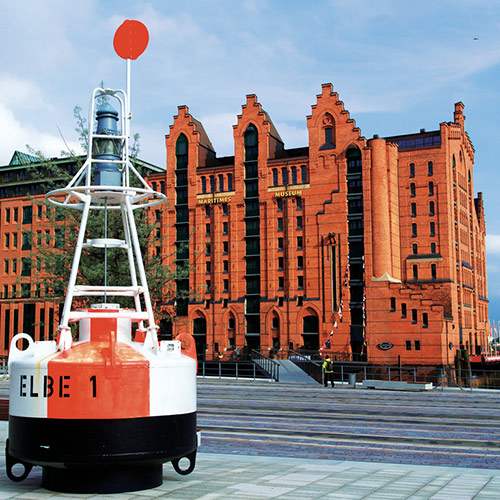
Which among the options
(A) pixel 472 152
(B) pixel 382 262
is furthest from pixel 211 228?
(A) pixel 472 152

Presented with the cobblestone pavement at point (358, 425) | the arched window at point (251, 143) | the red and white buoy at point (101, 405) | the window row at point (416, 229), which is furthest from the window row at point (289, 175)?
the red and white buoy at point (101, 405)

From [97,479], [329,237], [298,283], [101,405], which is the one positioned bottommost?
[97,479]

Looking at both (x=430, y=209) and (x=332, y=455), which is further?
(x=430, y=209)

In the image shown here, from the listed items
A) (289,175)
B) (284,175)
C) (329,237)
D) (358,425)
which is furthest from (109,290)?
(284,175)

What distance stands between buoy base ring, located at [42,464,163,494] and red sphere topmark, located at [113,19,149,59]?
659cm

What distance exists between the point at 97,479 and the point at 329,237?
183 ft

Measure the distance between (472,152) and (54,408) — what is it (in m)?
74.2

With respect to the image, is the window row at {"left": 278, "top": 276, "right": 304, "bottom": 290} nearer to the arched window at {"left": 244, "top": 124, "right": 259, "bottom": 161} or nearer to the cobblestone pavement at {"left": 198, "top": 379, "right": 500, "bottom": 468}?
the arched window at {"left": 244, "top": 124, "right": 259, "bottom": 161}

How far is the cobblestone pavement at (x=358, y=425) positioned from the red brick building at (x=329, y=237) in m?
33.8

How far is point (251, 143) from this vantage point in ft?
228

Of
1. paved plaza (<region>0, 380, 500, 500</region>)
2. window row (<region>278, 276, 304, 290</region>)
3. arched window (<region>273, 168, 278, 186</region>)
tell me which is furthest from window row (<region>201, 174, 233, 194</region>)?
paved plaza (<region>0, 380, 500, 500</region>)

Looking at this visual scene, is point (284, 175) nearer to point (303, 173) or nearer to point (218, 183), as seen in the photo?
point (303, 173)

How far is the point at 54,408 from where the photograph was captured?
29.4ft

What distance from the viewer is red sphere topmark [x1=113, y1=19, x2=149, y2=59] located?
1120 centimetres
